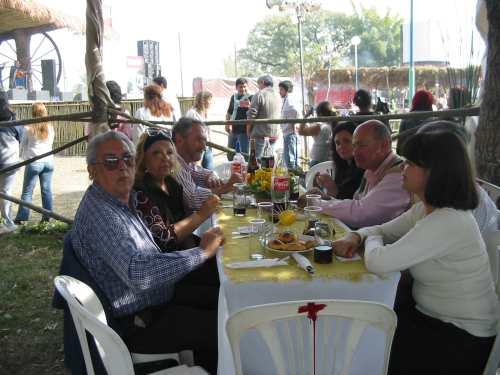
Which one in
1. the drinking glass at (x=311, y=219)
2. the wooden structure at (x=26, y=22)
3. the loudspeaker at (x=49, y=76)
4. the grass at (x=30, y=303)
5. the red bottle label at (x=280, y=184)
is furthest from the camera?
the loudspeaker at (x=49, y=76)

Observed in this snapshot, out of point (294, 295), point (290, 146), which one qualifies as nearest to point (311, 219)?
point (294, 295)

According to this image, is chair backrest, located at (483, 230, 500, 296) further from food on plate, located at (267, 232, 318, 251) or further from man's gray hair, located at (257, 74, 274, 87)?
man's gray hair, located at (257, 74, 274, 87)

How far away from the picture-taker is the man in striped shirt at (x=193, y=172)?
343 cm

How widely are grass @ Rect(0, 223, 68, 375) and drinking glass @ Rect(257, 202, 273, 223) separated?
1499 millimetres

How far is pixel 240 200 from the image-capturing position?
3.04m

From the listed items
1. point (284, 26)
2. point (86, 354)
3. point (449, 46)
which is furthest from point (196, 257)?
point (284, 26)

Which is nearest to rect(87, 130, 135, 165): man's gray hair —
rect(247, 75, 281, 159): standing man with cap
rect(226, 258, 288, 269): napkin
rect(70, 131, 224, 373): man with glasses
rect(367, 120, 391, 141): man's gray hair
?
rect(70, 131, 224, 373): man with glasses

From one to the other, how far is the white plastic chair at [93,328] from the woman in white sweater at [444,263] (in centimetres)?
94

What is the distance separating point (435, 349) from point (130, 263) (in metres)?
1.22

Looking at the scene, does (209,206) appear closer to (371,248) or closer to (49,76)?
(371,248)

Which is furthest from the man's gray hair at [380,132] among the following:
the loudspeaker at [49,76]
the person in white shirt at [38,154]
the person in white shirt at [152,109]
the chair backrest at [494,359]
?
the loudspeaker at [49,76]

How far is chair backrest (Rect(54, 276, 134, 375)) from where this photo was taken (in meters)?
1.60

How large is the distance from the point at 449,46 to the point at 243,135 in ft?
18.6

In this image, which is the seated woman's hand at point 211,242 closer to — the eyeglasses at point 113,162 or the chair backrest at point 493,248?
the eyeglasses at point 113,162
